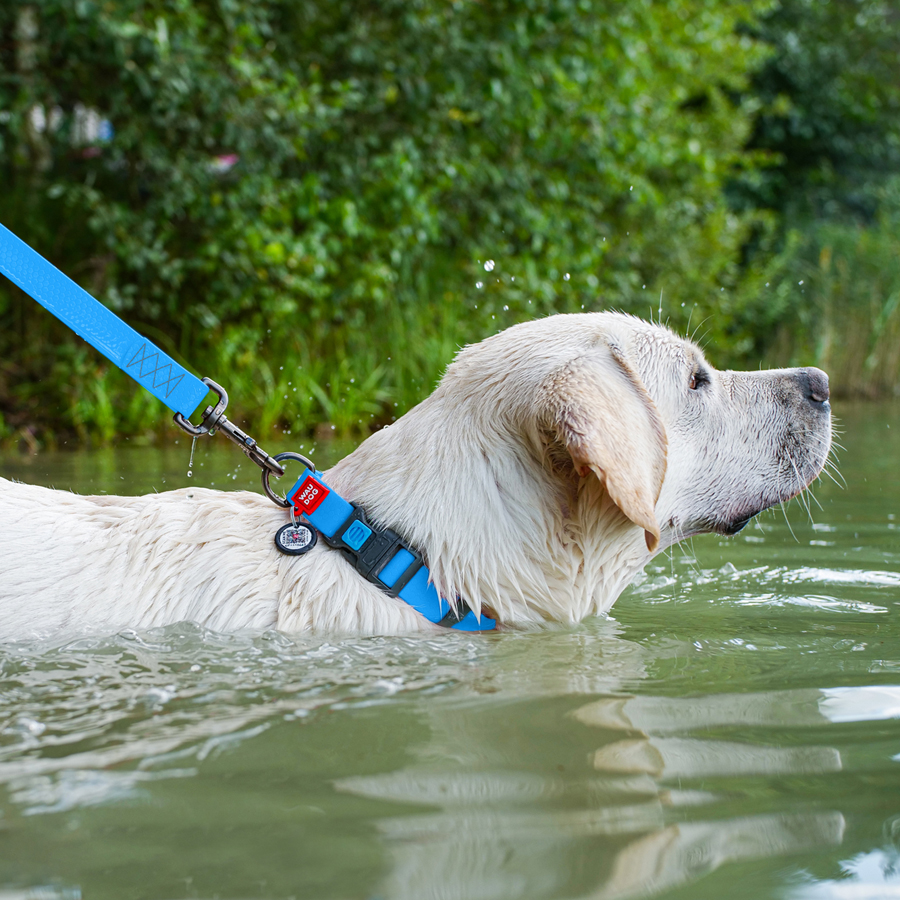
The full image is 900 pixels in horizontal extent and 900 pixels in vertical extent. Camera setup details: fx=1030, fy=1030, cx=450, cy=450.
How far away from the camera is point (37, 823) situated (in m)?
1.79

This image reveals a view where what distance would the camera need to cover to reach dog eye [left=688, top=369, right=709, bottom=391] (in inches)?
127

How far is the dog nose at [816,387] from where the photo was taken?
3.42 meters

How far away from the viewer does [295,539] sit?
9.41ft

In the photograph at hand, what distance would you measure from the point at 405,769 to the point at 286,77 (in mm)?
8191

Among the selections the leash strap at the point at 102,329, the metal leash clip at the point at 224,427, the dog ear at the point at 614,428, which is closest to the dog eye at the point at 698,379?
the dog ear at the point at 614,428

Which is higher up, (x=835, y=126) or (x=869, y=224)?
(x=835, y=126)

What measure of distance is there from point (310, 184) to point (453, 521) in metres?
7.28

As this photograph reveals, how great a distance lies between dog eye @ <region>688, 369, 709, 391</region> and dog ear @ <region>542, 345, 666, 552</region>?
41cm

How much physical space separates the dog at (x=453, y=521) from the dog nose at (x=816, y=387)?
0.58 metres

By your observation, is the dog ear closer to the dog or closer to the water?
the dog

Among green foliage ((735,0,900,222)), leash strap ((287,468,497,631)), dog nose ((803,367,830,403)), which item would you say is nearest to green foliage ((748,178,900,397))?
green foliage ((735,0,900,222))

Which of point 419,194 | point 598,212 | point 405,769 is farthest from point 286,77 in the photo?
point 405,769

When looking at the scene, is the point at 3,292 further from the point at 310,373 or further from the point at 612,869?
the point at 612,869

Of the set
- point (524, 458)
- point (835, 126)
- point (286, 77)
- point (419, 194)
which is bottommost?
point (524, 458)
